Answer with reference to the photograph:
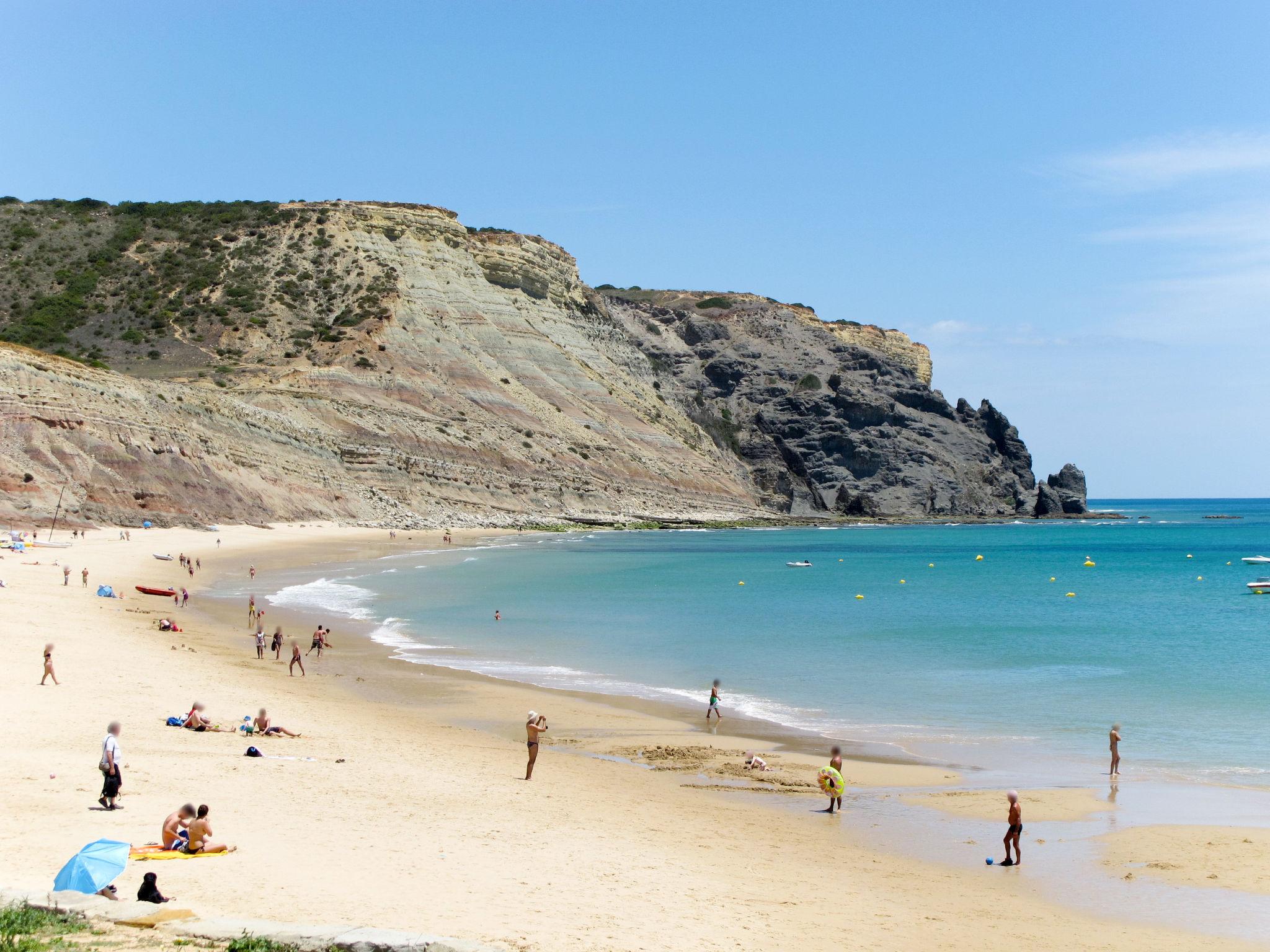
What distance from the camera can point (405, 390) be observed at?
86.0 m

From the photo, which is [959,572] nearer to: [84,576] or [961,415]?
[84,576]

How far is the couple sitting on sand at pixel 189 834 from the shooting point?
9.86 meters

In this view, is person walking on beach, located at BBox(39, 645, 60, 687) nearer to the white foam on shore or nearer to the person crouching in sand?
the white foam on shore

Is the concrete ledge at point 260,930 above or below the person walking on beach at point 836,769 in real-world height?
above

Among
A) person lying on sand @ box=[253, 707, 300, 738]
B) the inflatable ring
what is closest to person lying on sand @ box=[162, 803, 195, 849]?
person lying on sand @ box=[253, 707, 300, 738]

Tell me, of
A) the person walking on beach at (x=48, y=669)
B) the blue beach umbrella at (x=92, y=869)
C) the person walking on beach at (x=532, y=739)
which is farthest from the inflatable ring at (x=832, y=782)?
the person walking on beach at (x=48, y=669)

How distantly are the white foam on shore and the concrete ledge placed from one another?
25101 mm

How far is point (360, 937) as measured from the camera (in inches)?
281

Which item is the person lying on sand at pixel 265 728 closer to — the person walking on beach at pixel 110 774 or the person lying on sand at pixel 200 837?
the person walking on beach at pixel 110 774


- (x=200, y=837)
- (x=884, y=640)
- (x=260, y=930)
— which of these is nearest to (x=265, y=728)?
(x=200, y=837)

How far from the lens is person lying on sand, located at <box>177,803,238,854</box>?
9852 mm

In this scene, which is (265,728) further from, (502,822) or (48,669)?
(502,822)

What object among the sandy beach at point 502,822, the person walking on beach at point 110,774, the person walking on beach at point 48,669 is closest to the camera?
the sandy beach at point 502,822

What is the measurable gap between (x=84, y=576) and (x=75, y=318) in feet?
211
